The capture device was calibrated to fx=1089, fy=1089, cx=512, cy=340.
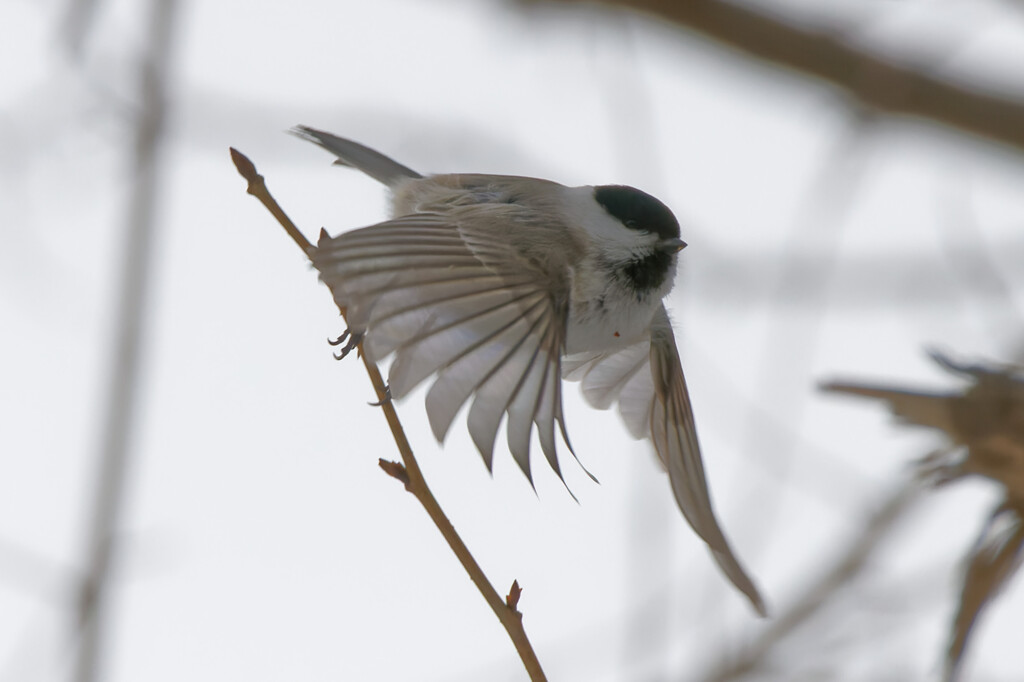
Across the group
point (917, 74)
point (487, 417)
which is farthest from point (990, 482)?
point (917, 74)

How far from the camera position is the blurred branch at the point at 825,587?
2213 millimetres

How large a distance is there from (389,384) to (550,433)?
0.16m

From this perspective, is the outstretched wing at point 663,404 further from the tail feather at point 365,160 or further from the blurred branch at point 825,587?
the blurred branch at point 825,587

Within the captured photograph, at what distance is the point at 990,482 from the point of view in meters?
1.42

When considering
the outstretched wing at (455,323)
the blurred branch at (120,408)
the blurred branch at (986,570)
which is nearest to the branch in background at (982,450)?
the blurred branch at (986,570)

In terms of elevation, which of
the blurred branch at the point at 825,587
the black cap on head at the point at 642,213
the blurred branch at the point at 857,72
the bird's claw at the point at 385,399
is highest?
the blurred branch at the point at 857,72

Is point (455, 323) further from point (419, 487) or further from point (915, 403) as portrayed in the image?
point (915, 403)

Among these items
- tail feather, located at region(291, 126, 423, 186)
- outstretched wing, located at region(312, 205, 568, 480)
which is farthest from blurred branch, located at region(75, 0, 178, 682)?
outstretched wing, located at region(312, 205, 568, 480)

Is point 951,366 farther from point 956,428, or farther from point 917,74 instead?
point 917,74

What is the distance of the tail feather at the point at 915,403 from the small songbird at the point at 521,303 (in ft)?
0.80

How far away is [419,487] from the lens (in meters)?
1.01

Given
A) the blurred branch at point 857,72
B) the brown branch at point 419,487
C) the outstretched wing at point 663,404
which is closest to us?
the brown branch at point 419,487

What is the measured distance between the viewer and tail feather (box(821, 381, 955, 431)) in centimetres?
142

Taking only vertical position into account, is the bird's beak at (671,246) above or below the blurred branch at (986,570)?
above
